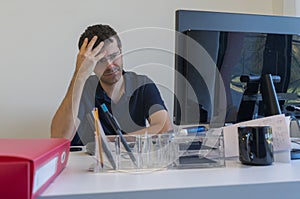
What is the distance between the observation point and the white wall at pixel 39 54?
6.15 feet

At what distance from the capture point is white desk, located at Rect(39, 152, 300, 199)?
0.47m

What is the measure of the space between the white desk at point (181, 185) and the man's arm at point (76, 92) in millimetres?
546

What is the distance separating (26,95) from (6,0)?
1.84 ft

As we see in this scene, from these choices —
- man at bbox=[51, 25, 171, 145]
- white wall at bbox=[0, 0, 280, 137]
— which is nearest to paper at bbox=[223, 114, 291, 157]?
man at bbox=[51, 25, 171, 145]

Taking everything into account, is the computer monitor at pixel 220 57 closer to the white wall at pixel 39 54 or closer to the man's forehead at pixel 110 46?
the man's forehead at pixel 110 46

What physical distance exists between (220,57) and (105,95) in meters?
0.82

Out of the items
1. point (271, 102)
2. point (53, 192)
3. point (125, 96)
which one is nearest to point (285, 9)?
point (125, 96)

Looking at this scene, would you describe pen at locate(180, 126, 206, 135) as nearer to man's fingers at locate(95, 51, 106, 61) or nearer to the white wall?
man's fingers at locate(95, 51, 106, 61)

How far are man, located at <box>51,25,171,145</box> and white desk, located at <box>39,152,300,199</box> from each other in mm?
344

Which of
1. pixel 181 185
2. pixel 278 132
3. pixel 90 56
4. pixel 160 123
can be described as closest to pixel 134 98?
pixel 160 123

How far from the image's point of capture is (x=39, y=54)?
1.92 metres

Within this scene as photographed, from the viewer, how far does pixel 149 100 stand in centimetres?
169

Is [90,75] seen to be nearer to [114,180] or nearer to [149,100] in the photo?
[149,100]

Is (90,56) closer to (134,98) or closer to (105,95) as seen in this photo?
(105,95)
